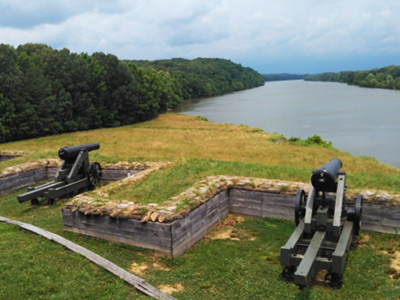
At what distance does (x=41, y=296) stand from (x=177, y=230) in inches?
106

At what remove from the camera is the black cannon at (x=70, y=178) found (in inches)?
435

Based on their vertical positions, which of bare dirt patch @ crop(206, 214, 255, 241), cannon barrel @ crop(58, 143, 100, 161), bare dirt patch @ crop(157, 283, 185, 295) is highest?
cannon barrel @ crop(58, 143, 100, 161)

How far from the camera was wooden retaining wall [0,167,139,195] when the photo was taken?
12984 mm

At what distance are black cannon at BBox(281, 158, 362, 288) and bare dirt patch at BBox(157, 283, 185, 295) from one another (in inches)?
67.9

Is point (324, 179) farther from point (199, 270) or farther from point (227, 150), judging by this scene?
point (227, 150)

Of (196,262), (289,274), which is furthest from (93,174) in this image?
(289,274)

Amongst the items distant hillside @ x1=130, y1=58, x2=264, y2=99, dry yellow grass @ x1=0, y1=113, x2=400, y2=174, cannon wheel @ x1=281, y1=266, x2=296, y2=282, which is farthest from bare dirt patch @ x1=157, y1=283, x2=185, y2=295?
distant hillside @ x1=130, y1=58, x2=264, y2=99

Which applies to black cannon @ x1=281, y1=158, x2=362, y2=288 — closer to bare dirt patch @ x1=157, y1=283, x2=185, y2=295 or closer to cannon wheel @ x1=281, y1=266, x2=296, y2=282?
cannon wheel @ x1=281, y1=266, x2=296, y2=282

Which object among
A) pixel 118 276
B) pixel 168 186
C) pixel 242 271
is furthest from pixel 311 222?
pixel 168 186

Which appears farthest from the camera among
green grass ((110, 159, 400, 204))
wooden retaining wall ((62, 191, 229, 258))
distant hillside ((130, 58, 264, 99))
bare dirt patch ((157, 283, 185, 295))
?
distant hillside ((130, 58, 264, 99))

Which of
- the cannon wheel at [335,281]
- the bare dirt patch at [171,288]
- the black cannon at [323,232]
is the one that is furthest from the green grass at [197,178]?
the cannon wheel at [335,281]

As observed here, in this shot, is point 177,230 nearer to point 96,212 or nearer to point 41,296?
point 96,212

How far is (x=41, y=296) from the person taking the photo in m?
5.50

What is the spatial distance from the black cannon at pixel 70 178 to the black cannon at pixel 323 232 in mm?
7133
